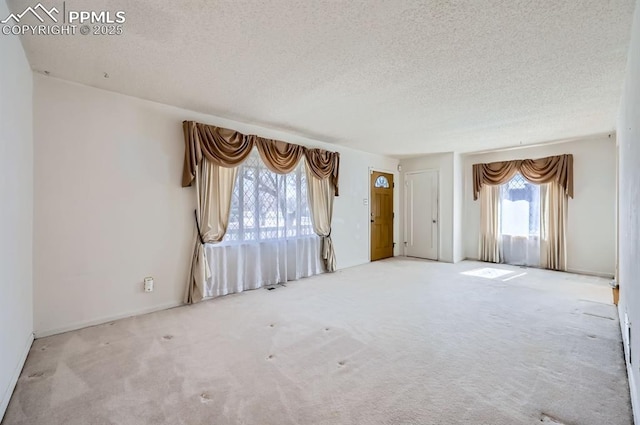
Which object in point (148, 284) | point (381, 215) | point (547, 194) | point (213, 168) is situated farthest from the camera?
point (381, 215)

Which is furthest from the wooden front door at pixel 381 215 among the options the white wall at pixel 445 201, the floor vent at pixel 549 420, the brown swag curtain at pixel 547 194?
the floor vent at pixel 549 420

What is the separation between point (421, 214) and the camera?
682cm

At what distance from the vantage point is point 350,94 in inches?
121

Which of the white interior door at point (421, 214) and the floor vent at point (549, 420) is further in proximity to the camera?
the white interior door at point (421, 214)

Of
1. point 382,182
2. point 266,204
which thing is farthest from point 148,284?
point 382,182

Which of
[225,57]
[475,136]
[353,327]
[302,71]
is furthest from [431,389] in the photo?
[475,136]

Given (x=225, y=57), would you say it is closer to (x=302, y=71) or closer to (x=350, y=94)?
(x=302, y=71)

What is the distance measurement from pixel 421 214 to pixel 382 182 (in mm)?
1191

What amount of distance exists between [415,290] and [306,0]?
372 cm

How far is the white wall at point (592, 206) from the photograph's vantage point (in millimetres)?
4840

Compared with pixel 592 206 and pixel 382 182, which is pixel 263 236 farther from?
pixel 592 206

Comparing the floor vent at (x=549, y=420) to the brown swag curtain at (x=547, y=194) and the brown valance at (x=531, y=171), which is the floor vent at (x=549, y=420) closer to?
the brown swag curtain at (x=547, y=194)

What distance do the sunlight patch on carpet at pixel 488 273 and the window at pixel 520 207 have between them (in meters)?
1.01

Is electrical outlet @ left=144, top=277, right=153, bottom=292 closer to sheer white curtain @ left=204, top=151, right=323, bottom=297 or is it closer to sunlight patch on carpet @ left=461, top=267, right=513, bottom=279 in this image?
sheer white curtain @ left=204, top=151, right=323, bottom=297
